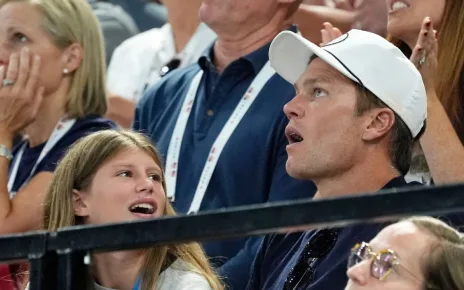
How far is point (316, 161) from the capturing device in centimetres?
293

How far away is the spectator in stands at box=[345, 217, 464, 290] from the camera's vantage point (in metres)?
2.10

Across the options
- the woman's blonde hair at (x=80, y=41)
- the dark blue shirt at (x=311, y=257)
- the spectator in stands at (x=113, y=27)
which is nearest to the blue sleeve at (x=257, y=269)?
the dark blue shirt at (x=311, y=257)

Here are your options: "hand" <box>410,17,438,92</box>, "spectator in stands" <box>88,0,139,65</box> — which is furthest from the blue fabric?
"spectator in stands" <box>88,0,139,65</box>

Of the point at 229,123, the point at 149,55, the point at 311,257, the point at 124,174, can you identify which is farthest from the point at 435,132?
the point at 149,55

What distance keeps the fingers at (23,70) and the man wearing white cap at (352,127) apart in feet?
4.27

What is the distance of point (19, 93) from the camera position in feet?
12.9

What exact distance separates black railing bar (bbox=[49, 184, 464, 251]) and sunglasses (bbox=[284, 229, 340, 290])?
94 centimetres

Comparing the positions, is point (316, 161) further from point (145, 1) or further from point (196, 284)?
point (145, 1)

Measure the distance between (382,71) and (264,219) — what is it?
1.31m

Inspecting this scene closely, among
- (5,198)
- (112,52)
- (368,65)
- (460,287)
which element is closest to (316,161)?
(368,65)

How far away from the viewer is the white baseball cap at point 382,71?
2.94 metres

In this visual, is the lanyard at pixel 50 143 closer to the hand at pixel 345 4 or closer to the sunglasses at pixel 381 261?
the hand at pixel 345 4

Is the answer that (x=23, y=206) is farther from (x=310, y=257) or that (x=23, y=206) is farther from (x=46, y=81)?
(x=310, y=257)

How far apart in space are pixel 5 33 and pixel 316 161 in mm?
1599
